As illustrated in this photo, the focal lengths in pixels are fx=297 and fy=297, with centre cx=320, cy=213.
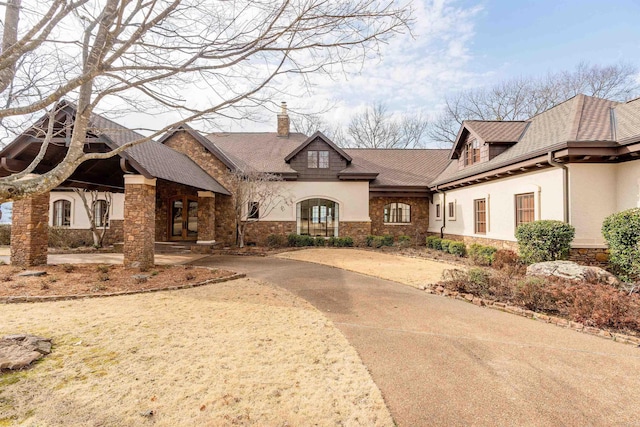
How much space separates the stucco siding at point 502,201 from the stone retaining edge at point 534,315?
4771mm

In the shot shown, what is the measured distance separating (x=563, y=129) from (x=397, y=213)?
890 cm

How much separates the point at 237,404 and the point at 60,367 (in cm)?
217

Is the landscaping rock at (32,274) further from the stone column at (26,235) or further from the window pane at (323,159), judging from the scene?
the window pane at (323,159)

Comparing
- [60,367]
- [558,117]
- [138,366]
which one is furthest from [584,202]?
[60,367]

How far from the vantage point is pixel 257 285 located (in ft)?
23.5

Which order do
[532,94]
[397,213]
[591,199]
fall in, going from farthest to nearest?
[532,94] < [397,213] < [591,199]

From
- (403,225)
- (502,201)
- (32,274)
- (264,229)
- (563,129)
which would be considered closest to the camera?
(32,274)

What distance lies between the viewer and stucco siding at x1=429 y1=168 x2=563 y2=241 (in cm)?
890

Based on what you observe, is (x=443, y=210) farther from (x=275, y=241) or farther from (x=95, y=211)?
(x=95, y=211)

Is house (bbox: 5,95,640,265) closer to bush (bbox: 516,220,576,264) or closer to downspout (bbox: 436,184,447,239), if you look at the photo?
downspout (bbox: 436,184,447,239)

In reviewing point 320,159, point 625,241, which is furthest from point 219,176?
point 625,241

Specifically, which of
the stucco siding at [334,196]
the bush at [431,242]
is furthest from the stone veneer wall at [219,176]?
the bush at [431,242]

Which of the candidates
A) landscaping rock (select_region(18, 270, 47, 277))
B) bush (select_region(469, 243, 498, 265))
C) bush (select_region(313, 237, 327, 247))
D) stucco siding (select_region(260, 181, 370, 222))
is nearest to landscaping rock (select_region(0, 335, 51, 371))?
landscaping rock (select_region(18, 270, 47, 277))

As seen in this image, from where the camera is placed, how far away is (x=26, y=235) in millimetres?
8898
